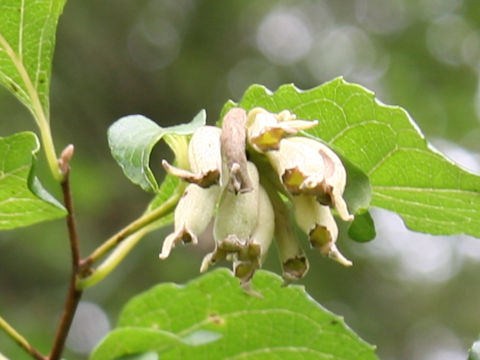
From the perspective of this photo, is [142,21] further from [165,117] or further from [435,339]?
[435,339]

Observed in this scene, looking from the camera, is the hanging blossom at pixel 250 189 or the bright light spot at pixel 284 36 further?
the bright light spot at pixel 284 36

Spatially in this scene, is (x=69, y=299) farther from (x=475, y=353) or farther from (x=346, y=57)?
(x=346, y=57)

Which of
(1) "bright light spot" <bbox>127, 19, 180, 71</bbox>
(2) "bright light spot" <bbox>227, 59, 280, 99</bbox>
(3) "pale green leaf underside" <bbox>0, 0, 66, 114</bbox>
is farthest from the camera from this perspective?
(1) "bright light spot" <bbox>127, 19, 180, 71</bbox>

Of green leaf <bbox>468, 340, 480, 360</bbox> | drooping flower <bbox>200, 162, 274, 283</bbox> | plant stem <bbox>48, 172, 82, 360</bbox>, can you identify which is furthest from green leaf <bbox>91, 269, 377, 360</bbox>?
drooping flower <bbox>200, 162, 274, 283</bbox>

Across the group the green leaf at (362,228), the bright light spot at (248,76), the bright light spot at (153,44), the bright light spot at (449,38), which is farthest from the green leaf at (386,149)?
the bright light spot at (153,44)

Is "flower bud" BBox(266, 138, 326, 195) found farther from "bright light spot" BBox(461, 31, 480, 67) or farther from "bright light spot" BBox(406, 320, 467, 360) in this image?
"bright light spot" BBox(406, 320, 467, 360)

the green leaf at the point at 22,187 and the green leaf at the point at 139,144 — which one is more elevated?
the green leaf at the point at 139,144

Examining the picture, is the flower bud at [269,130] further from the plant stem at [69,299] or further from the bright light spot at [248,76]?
the bright light spot at [248,76]

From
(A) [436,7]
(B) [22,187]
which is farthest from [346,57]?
(B) [22,187]
